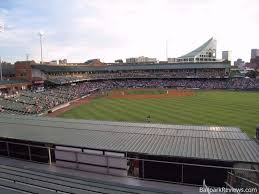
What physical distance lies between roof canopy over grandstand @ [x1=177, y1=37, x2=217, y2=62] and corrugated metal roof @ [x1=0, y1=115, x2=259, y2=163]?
13251 centimetres

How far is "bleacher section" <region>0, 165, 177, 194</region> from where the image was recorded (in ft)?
25.5

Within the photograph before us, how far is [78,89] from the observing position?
237 feet

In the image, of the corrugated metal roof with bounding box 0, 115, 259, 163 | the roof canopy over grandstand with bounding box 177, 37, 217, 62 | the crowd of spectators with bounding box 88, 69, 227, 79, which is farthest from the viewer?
the roof canopy over grandstand with bounding box 177, 37, 217, 62

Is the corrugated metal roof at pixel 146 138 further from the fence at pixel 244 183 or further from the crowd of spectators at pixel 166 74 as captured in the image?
the crowd of spectators at pixel 166 74

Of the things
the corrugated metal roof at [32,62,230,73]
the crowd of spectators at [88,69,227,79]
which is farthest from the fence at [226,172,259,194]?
the crowd of spectators at [88,69,227,79]

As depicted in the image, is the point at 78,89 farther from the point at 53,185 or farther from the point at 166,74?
the point at 53,185

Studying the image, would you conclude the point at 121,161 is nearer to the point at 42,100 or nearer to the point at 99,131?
the point at 99,131

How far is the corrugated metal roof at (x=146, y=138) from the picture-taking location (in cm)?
1155

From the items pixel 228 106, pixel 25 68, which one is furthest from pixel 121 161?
pixel 25 68

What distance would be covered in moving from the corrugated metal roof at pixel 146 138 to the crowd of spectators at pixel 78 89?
959 inches

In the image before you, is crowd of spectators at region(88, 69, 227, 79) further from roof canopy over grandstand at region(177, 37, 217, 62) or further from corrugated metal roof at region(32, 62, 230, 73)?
roof canopy over grandstand at region(177, 37, 217, 62)

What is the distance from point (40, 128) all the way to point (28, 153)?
261cm

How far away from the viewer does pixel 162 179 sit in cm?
1148

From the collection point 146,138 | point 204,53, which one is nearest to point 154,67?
point 204,53
